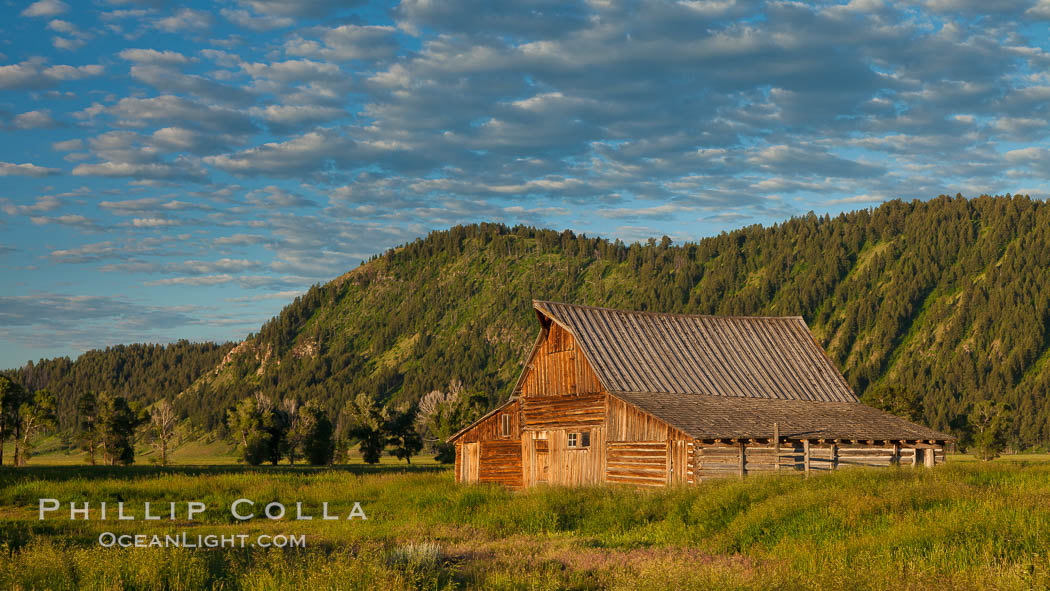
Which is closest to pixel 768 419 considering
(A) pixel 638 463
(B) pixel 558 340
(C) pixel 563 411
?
(A) pixel 638 463

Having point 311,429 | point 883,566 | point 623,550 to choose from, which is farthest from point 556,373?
point 311,429

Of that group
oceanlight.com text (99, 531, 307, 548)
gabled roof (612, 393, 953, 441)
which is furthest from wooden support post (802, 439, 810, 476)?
oceanlight.com text (99, 531, 307, 548)

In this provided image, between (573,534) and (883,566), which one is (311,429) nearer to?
(573,534)

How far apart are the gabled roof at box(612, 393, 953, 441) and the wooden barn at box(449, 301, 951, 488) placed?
8 cm

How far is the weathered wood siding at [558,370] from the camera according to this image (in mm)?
37125

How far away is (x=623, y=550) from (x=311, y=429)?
68.3 m

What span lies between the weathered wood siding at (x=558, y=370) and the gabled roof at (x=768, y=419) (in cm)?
249

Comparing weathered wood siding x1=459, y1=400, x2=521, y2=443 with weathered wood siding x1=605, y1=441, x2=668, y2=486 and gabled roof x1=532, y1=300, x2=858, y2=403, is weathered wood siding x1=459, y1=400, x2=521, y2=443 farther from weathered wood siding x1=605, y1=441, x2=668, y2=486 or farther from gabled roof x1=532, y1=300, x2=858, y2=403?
weathered wood siding x1=605, y1=441, x2=668, y2=486

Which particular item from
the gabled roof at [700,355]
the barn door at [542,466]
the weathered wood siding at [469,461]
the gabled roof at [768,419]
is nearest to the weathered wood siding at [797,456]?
the gabled roof at [768,419]

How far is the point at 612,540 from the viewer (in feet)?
61.4

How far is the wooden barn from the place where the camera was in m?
32.1

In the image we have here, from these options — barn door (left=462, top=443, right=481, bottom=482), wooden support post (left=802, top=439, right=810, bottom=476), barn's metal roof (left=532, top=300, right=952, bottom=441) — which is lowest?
barn door (left=462, top=443, right=481, bottom=482)

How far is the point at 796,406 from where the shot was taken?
129 feet

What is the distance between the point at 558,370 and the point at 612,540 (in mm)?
20397
